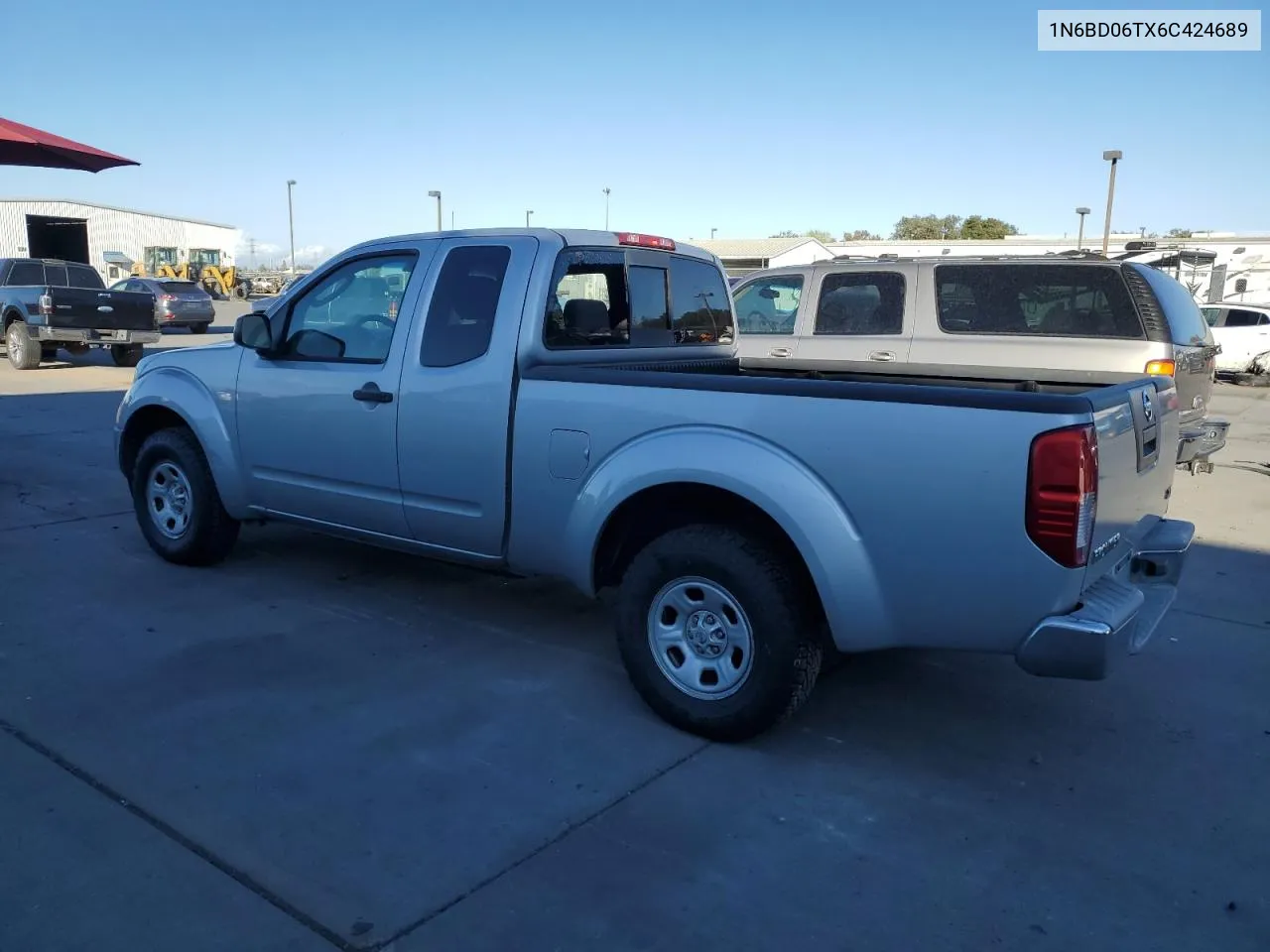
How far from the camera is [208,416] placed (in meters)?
5.55

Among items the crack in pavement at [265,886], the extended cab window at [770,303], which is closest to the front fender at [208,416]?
the crack in pavement at [265,886]

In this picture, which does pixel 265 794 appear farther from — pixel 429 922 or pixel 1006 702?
pixel 1006 702

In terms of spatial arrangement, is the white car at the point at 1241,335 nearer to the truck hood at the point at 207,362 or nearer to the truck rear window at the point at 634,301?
the truck rear window at the point at 634,301

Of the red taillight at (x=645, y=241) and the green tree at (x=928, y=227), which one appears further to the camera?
the green tree at (x=928, y=227)

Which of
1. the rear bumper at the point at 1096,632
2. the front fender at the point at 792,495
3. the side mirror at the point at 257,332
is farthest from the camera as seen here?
the side mirror at the point at 257,332

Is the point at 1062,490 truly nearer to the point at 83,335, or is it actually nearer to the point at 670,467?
the point at 670,467

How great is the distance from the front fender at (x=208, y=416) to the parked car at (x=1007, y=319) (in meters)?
3.81

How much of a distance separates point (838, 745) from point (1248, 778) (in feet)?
4.77

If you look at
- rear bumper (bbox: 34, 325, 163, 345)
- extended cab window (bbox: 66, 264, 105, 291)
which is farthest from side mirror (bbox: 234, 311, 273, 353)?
extended cab window (bbox: 66, 264, 105, 291)

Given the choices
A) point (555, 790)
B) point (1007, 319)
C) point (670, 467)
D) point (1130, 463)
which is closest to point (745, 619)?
point (670, 467)

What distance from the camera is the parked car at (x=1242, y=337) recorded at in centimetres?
1992

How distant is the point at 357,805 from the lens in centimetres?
331

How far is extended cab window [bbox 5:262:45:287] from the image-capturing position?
57.5ft

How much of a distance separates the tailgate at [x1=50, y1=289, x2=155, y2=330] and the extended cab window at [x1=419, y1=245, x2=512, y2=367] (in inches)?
578
